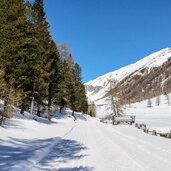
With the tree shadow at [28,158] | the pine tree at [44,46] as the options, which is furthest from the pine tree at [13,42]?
the tree shadow at [28,158]

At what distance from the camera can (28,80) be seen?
27422 millimetres

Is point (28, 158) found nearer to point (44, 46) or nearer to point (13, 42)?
point (13, 42)

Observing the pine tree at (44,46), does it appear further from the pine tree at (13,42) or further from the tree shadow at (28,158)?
the tree shadow at (28,158)

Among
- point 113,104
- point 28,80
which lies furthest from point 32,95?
point 113,104

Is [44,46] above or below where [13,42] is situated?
above

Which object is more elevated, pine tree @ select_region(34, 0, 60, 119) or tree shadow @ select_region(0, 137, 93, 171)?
pine tree @ select_region(34, 0, 60, 119)

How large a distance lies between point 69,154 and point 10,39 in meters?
14.8

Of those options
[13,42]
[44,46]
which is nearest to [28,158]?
[13,42]

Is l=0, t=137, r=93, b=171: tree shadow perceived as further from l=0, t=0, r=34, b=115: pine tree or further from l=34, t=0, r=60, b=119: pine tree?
l=34, t=0, r=60, b=119: pine tree

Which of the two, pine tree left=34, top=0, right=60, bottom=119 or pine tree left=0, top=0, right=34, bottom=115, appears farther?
pine tree left=34, top=0, right=60, bottom=119

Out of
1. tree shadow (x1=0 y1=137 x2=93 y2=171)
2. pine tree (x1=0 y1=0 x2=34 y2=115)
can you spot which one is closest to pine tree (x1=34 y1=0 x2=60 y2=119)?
pine tree (x1=0 y1=0 x2=34 y2=115)

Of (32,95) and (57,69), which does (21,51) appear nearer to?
(32,95)

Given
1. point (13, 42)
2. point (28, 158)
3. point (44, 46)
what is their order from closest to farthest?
point (28, 158) < point (13, 42) < point (44, 46)

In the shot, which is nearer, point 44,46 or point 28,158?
point 28,158
